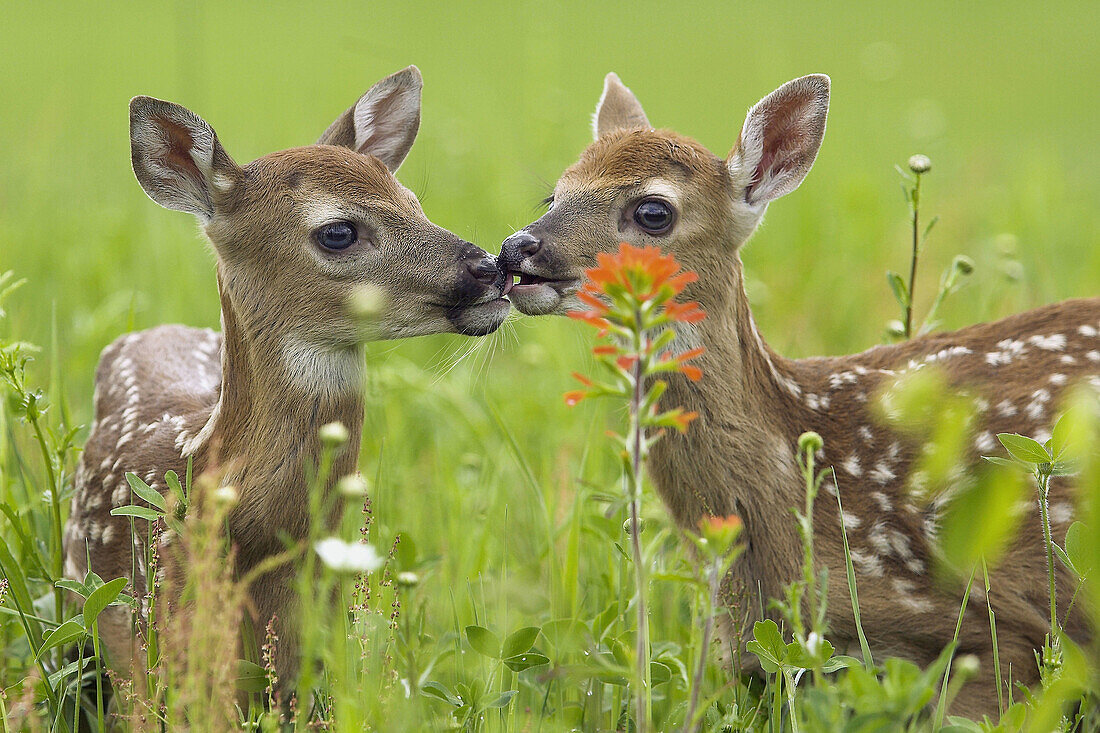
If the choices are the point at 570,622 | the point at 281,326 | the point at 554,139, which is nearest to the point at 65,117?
the point at 554,139

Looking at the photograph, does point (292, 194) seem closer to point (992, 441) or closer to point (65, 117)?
point (992, 441)

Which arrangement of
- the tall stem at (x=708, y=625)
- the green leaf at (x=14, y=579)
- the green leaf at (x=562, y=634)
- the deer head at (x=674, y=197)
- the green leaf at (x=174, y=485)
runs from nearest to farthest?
the tall stem at (x=708, y=625), the green leaf at (x=174, y=485), the green leaf at (x=562, y=634), the green leaf at (x=14, y=579), the deer head at (x=674, y=197)

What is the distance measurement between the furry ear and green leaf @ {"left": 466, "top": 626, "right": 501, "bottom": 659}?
1.70 m

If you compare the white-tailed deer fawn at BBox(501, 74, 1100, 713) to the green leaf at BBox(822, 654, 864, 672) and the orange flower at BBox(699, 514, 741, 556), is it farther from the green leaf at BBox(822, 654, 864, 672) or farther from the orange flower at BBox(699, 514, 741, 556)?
the orange flower at BBox(699, 514, 741, 556)

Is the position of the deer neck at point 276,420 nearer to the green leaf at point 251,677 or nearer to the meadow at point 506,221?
the meadow at point 506,221

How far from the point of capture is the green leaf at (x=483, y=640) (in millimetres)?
2855

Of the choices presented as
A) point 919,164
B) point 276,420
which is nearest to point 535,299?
point 276,420

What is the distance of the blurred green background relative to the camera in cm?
526

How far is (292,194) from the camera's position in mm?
3363

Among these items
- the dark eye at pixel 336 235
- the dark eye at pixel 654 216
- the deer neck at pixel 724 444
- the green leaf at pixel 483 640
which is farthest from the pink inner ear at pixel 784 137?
the green leaf at pixel 483 640

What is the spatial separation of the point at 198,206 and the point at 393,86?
32.2 inches

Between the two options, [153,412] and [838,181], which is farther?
[838,181]

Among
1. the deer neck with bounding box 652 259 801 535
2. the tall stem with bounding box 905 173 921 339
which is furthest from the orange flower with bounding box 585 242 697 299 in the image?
the tall stem with bounding box 905 173 921 339

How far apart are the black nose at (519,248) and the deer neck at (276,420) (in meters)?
0.51
